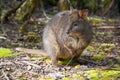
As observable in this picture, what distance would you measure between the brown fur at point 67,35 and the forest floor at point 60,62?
0.20 meters

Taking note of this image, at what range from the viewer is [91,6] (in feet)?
37.8

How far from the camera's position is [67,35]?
5184mm

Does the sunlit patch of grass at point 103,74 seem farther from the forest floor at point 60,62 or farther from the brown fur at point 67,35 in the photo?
the brown fur at point 67,35

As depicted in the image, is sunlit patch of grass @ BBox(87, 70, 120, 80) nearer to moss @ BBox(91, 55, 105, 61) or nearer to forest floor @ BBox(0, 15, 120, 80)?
forest floor @ BBox(0, 15, 120, 80)

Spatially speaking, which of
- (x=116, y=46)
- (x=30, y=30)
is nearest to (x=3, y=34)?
(x=30, y=30)

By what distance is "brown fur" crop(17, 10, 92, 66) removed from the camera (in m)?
5.12

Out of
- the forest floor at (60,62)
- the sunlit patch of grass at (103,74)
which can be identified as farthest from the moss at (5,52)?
the sunlit patch of grass at (103,74)

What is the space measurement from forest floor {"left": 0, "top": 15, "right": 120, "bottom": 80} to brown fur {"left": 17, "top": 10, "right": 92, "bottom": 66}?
0.64ft

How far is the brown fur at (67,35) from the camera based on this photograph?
5.12 m

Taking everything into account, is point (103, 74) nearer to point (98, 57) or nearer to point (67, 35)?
point (67, 35)

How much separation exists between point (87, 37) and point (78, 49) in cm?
23

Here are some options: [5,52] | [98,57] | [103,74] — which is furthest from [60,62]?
[5,52]

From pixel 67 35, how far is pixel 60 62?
22.5 inches

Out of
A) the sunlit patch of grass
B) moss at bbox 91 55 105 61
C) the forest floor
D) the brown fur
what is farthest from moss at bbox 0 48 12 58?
the sunlit patch of grass
